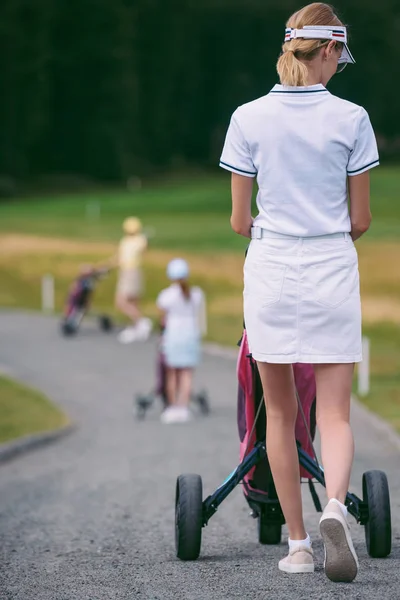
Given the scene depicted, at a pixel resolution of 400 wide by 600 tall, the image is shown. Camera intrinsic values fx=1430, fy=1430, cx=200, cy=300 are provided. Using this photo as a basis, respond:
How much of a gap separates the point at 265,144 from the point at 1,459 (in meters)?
6.98

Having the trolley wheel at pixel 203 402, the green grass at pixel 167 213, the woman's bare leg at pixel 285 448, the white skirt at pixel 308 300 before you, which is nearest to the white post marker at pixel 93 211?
the green grass at pixel 167 213

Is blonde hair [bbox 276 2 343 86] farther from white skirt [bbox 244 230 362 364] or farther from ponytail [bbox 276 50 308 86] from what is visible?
white skirt [bbox 244 230 362 364]

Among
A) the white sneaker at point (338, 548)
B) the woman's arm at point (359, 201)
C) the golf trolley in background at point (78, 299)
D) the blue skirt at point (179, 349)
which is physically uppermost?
the woman's arm at point (359, 201)

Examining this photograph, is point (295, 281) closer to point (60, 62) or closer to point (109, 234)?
point (109, 234)

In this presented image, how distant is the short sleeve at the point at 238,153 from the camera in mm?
5418

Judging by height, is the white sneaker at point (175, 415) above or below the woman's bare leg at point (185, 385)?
below

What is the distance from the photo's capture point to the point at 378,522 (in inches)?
228

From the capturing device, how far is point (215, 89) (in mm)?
99438

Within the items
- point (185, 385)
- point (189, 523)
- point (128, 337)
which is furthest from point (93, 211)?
point (189, 523)

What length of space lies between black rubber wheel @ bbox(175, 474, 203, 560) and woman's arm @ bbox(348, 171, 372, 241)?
1.40m

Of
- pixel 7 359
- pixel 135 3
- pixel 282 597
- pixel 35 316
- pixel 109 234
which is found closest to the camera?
pixel 282 597

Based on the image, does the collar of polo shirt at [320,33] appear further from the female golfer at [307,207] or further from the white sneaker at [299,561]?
the white sneaker at [299,561]

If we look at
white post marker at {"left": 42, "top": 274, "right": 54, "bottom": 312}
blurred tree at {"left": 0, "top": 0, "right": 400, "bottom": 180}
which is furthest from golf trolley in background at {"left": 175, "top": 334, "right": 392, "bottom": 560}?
blurred tree at {"left": 0, "top": 0, "right": 400, "bottom": 180}

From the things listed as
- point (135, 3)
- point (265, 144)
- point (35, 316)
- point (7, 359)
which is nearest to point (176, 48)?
point (135, 3)
